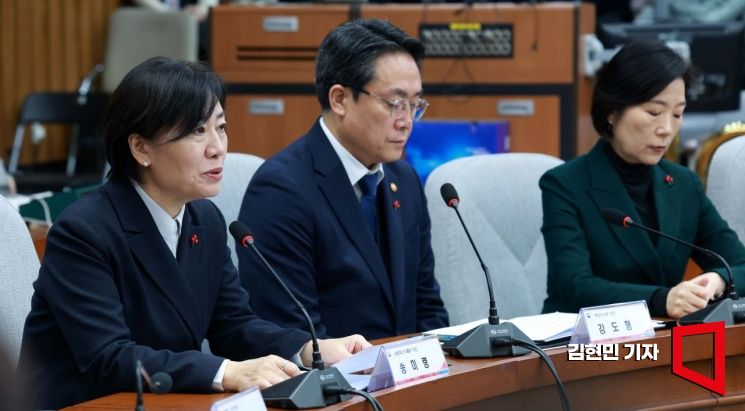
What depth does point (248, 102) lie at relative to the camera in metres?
5.16

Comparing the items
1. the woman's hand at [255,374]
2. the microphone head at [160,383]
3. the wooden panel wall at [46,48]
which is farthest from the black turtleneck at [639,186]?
the wooden panel wall at [46,48]

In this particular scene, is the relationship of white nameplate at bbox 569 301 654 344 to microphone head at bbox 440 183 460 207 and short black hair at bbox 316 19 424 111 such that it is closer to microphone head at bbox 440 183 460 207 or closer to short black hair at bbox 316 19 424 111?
microphone head at bbox 440 183 460 207

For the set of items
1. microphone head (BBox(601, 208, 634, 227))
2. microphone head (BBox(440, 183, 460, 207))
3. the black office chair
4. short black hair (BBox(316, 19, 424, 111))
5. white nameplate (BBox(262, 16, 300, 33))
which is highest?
white nameplate (BBox(262, 16, 300, 33))

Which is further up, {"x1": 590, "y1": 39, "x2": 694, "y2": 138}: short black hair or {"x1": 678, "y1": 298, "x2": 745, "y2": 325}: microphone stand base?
{"x1": 590, "y1": 39, "x2": 694, "y2": 138}: short black hair

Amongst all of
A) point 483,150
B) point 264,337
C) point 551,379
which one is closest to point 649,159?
point 551,379

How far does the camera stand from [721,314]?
235 cm

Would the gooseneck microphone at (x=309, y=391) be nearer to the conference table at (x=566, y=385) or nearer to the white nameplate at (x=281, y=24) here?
the conference table at (x=566, y=385)

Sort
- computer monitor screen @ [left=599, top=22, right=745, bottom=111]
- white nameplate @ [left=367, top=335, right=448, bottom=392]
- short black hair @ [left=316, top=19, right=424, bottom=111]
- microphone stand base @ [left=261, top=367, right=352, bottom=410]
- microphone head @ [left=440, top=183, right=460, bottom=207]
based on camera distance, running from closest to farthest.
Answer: microphone stand base @ [left=261, top=367, right=352, bottom=410] → white nameplate @ [left=367, top=335, right=448, bottom=392] → microphone head @ [left=440, top=183, right=460, bottom=207] → short black hair @ [left=316, top=19, right=424, bottom=111] → computer monitor screen @ [left=599, top=22, right=745, bottom=111]

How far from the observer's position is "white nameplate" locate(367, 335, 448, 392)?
180cm

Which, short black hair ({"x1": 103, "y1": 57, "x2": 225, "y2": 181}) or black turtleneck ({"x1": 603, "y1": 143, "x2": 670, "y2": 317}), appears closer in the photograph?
short black hair ({"x1": 103, "y1": 57, "x2": 225, "y2": 181})

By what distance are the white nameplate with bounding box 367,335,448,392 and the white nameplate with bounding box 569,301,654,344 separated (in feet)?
1.11

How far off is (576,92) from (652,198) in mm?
2024

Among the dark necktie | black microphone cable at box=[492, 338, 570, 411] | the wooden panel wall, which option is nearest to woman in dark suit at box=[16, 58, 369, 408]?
black microphone cable at box=[492, 338, 570, 411]

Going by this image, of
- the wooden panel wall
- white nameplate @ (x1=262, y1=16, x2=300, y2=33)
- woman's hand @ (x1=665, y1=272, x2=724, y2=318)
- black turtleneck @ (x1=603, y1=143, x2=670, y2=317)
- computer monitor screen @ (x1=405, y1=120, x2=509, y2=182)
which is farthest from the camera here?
the wooden panel wall
